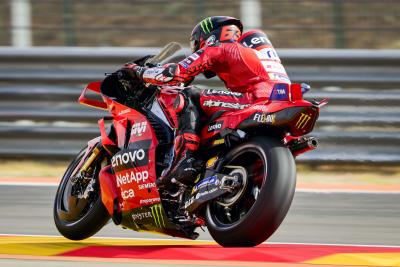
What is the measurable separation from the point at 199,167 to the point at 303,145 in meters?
0.64

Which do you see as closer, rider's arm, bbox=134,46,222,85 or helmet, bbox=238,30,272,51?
rider's arm, bbox=134,46,222,85

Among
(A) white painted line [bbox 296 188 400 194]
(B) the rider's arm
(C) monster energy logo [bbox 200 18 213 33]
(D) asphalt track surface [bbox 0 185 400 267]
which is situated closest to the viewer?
(D) asphalt track surface [bbox 0 185 400 267]

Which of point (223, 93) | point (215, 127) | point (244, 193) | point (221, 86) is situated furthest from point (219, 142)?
point (221, 86)

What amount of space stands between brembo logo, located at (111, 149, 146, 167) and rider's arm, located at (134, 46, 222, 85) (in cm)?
49

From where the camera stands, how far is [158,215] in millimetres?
6469

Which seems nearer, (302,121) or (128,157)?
(302,121)

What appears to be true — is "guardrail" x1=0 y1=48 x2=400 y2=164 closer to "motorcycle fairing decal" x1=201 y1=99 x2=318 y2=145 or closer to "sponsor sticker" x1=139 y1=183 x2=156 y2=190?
"sponsor sticker" x1=139 y1=183 x2=156 y2=190

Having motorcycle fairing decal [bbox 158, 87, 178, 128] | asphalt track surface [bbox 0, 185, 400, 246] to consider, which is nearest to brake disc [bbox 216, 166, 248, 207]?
motorcycle fairing decal [bbox 158, 87, 178, 128]

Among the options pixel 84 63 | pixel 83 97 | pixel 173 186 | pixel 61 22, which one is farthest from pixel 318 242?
pixel 61 22

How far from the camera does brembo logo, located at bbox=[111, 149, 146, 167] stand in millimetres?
6680

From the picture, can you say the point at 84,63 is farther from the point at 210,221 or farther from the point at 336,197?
the point at 210,221

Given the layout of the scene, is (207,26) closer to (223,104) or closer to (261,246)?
(223,104)

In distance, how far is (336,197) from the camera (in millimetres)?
9281

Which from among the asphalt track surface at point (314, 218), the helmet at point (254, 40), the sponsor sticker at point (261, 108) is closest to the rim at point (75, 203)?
the asphalt track surface at point (314, 218)
